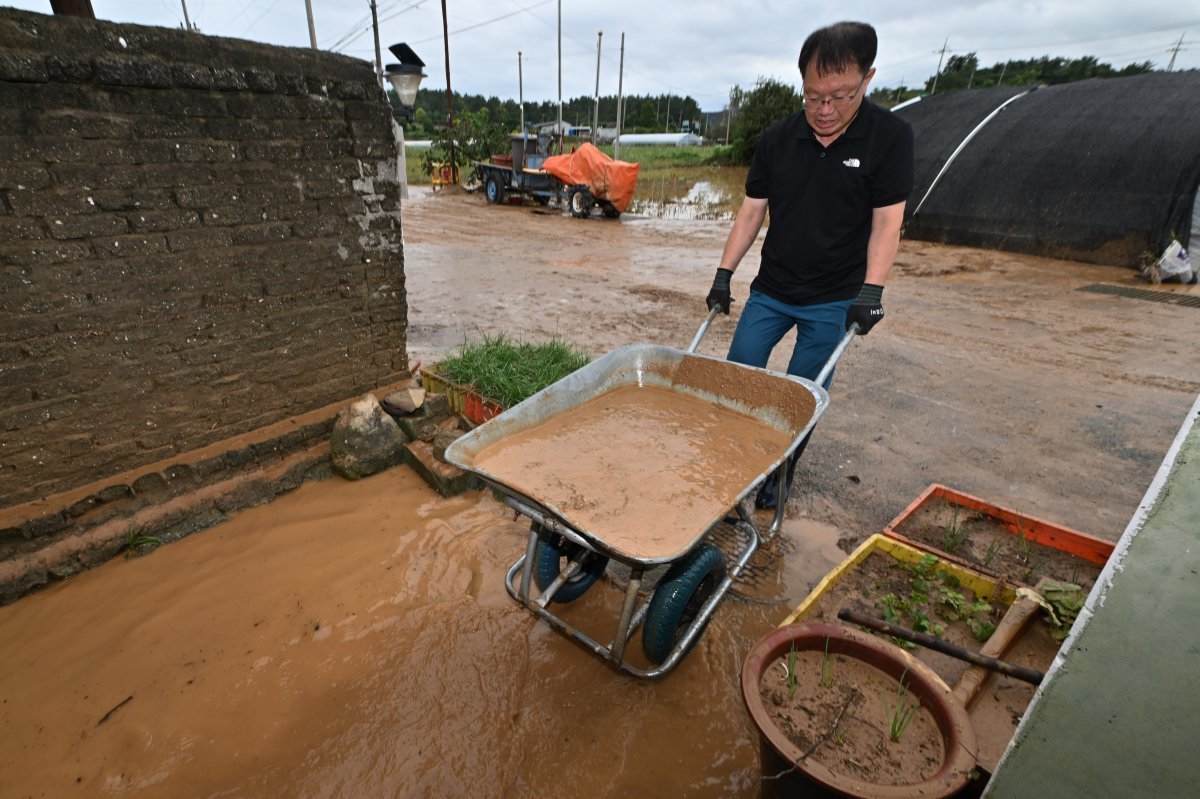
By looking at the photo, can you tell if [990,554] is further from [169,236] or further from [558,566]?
[169,236]

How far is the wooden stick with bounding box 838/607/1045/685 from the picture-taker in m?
1.59

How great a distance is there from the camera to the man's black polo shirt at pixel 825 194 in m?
2.36

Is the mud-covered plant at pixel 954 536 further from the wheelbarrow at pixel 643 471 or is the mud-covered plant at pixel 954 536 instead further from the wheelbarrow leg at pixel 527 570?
the wheelbarrow leg at pixel 527 570

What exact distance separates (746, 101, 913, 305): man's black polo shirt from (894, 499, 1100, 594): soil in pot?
3.85ft

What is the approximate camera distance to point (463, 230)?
1151 cm

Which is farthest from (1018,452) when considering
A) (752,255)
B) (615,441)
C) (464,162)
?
(464,162)

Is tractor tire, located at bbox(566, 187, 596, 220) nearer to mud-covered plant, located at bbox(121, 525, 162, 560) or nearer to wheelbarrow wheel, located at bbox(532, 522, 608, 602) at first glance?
mud-covered plant, located at bbox(121, 525, 162, 560)

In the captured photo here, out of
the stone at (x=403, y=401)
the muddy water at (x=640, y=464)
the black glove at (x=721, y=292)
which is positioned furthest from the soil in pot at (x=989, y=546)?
the stone at (x=403, y=401)

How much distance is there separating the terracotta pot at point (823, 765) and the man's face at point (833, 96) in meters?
1.89

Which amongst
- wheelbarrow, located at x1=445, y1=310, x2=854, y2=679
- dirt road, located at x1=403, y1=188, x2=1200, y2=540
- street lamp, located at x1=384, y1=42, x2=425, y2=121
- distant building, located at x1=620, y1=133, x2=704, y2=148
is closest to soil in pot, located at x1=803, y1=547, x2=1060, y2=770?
wheelbarrow, located at x1=445, y1=310, x2=854, y2=679

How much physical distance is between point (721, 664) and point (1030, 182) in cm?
1089

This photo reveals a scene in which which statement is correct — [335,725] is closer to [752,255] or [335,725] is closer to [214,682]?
[214,682]

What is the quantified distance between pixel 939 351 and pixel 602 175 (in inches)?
367

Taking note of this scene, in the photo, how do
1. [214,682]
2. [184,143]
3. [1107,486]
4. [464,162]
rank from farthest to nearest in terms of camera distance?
[464,162]
[1107,486]
[184,143]
[214,682]
